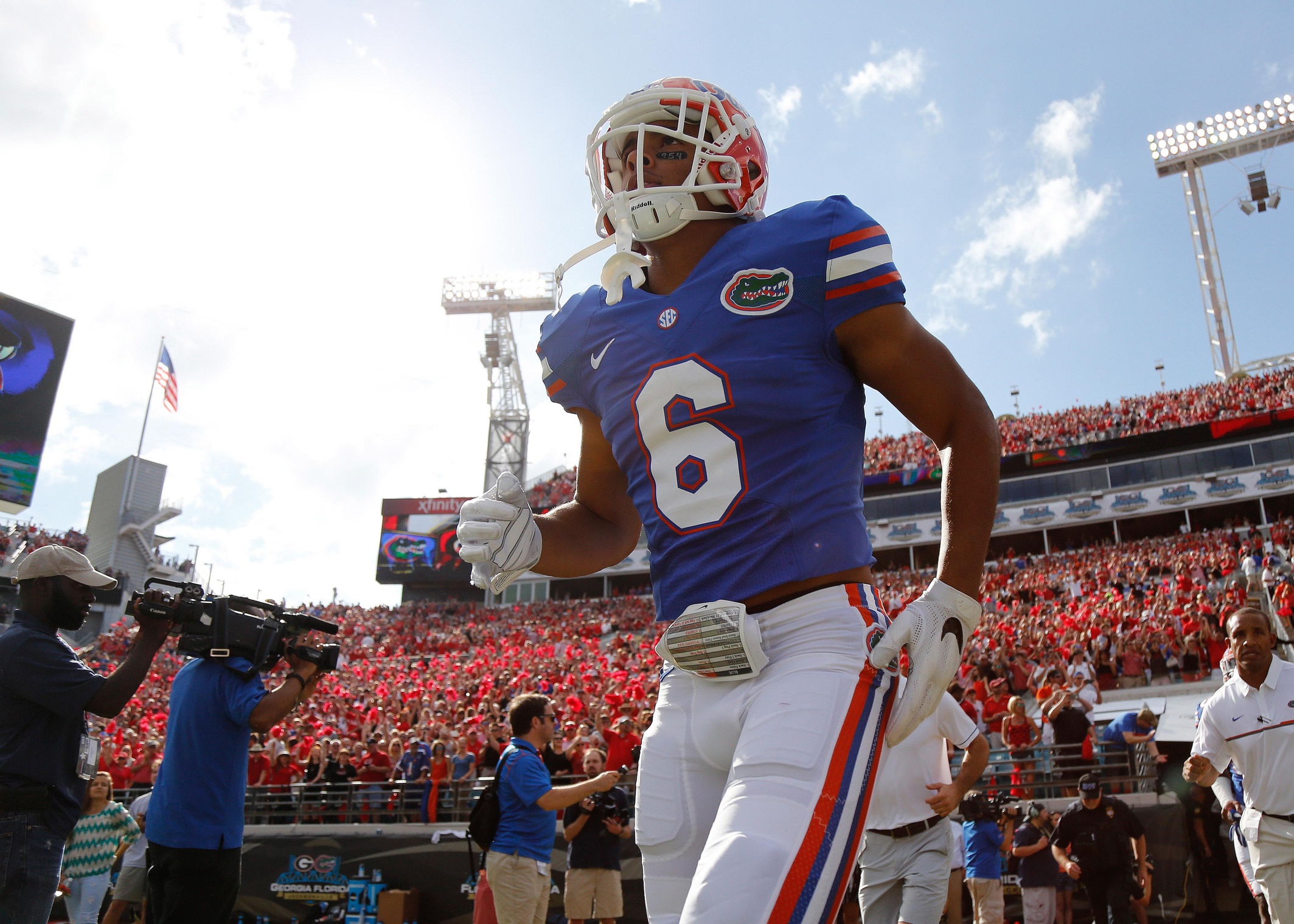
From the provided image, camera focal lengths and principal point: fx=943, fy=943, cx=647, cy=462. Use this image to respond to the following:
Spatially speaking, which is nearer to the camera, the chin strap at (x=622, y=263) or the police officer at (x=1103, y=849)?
the chin strap at (x=622, y=263)

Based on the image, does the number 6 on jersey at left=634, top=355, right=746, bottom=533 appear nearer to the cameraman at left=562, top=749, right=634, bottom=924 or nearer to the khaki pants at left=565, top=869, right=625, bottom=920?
the cameraman at left=562, top=749, right=634, bottom=924

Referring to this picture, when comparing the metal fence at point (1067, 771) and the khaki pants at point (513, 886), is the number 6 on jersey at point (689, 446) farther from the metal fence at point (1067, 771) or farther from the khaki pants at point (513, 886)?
the metal fence at point (1067, 771)

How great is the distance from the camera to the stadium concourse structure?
33.5m

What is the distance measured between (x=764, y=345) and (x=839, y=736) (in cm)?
82

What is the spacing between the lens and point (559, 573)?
2516 millimetres

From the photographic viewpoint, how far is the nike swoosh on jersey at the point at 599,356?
7.52 feet

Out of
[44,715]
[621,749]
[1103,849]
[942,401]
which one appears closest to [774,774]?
[942,401]

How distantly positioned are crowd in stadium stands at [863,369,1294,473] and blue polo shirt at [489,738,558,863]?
102 feet

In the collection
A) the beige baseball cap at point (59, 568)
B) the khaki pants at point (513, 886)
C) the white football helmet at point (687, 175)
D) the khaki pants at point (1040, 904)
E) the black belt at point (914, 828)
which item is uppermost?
the white football helmet at point (687, 175)

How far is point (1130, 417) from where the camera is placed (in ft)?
122

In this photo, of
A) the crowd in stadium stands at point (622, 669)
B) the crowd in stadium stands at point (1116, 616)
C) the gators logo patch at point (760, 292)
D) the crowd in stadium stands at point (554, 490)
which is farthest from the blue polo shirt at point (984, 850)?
the crowd in stadium stands at point (554, 490)

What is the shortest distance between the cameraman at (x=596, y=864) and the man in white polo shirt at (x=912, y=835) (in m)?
2.64

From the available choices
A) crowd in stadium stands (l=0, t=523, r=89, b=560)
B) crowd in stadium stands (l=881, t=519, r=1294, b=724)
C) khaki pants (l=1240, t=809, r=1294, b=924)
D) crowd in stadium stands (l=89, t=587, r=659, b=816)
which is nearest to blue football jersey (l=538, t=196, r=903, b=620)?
khaki pants (l=1240, t=809, r=1294, b=924)

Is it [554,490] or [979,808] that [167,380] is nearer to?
[554,490]
